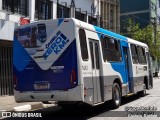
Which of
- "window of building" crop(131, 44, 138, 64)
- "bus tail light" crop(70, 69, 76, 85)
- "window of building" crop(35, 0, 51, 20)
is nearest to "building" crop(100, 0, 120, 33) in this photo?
"window of building" crop(35, 0, 51, 20)

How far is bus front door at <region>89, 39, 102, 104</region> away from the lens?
11.8 meters

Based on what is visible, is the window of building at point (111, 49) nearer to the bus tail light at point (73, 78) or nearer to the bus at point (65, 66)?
the bus at point (65, 66)

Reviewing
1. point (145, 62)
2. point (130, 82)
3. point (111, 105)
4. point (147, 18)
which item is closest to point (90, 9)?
point (145, 62)

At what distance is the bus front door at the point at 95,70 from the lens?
38.7ft

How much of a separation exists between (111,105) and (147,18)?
185 feet

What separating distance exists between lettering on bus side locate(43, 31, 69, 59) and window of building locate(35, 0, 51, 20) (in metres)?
11.4

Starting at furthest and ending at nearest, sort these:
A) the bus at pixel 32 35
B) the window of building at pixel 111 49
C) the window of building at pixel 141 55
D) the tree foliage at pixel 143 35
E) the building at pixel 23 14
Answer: the tree foliage at pixel 143 35 → the window of building at pixel 141 55 → the building at pixel 23 14 → the window of building at pixel 111 49 → the bus at pixel 32 35

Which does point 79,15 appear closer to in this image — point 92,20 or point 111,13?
point 92,20

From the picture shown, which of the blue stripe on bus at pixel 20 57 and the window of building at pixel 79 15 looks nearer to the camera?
the blue stripe on bus at pixel 20 57

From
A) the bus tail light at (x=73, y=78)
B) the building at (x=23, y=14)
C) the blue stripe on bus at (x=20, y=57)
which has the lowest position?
the bus tail light at (x=73, y=78)

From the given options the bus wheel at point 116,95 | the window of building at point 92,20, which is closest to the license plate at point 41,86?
the bus wheel at point 116,95

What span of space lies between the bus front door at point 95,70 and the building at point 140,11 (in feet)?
180

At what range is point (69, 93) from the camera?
35.0ft

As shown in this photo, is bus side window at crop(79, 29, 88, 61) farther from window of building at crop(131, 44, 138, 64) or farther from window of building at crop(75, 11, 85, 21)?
window of building at crop(75, 11, 85, 21)
